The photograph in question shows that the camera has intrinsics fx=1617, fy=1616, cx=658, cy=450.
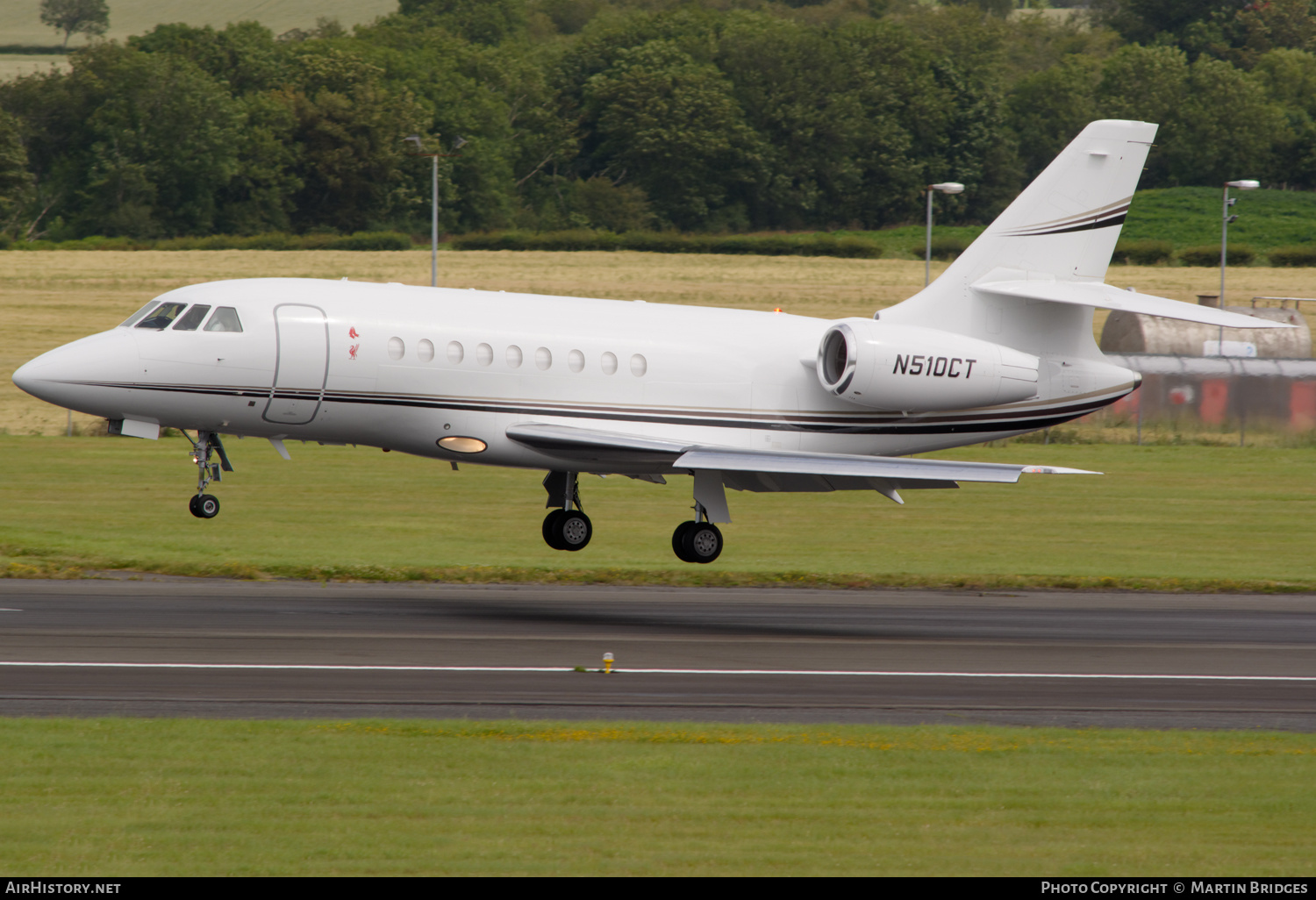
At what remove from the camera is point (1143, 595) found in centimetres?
2797

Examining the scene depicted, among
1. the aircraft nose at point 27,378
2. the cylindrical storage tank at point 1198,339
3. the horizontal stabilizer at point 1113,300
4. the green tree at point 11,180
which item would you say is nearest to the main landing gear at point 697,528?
the horizontal stabilizer at point 1113,300

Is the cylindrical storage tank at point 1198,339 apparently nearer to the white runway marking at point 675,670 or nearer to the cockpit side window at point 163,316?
the white runway marking at point 675,670

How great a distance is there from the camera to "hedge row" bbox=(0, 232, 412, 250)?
101m

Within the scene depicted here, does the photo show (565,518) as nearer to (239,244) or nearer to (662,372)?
(662,372)

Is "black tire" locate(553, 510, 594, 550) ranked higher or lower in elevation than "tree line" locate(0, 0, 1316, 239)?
lower

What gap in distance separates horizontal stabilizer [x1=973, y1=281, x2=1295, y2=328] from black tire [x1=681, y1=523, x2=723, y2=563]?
6451mm

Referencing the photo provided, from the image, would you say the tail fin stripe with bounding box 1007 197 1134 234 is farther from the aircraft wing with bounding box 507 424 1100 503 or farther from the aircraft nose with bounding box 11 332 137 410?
the aircraft nose with bounding box 11 332 137 410

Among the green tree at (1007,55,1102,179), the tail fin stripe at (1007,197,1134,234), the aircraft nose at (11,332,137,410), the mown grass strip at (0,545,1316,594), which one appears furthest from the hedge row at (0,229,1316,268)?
the aircraft nose at (11,332,137,410)

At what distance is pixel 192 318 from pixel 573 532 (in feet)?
23.4

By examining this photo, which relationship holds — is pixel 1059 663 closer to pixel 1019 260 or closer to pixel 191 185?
pixel 1019 260

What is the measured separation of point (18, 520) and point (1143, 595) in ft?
71.6

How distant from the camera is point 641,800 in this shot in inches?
494

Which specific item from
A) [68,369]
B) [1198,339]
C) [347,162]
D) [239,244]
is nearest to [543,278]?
[239,244]

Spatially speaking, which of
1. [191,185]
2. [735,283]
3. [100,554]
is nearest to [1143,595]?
[100,554]
